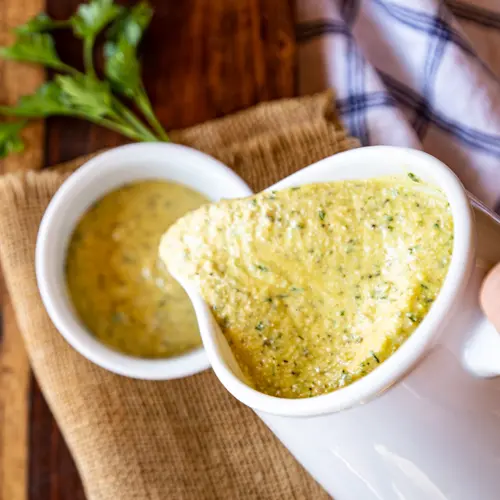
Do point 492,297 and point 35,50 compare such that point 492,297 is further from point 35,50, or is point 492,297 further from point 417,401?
point 35,50

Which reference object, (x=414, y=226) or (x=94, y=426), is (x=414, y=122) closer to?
(x=414, y=226)

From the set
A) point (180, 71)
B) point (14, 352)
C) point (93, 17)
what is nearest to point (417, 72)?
point (180, 71)

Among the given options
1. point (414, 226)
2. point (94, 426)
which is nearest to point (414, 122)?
point (414, 226)

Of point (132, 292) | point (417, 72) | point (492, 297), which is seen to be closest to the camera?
point (492, 297)

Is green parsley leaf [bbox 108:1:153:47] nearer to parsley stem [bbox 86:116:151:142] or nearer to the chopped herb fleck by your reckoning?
parsley stem [bbox 86:116:151:142]

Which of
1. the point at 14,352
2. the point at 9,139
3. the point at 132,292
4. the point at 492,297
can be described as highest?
the point at 492,297

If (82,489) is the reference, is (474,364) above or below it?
above

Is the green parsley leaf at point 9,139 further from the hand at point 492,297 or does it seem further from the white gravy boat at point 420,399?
the hand at point 492,297

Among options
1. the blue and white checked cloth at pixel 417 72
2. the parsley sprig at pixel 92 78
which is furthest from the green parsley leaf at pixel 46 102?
the blue and white checked cloth at pixel 417 72
